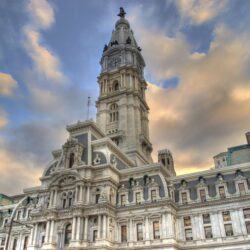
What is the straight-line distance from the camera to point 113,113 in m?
Answer: 99.9

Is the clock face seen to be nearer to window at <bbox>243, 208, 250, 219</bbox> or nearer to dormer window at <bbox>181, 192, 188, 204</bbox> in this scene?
dormer window at <bbox>181, 192, 188, 204</bbox>

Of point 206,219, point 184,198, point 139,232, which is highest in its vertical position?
point 184,198

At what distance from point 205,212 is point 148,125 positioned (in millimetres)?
53509

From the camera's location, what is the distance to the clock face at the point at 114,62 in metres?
112

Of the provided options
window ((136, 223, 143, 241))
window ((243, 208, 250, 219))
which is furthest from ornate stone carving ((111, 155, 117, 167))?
window ((243, 208, 250, 219))

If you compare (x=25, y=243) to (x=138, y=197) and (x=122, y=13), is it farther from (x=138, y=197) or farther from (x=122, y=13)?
(x=122, y=13)

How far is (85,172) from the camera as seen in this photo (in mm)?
61219

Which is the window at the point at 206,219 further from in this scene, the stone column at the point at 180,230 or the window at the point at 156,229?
the window at the point at 156,229

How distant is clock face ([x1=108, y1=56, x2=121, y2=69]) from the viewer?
11189cm

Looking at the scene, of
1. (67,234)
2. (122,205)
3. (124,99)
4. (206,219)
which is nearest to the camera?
(206,219)

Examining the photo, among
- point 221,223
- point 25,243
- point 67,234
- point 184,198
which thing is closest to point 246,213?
point 221,223

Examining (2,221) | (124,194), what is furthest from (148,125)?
(2,221)

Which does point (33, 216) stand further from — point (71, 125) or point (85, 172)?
point (71, 125)

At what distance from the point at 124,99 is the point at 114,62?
69.1ft
